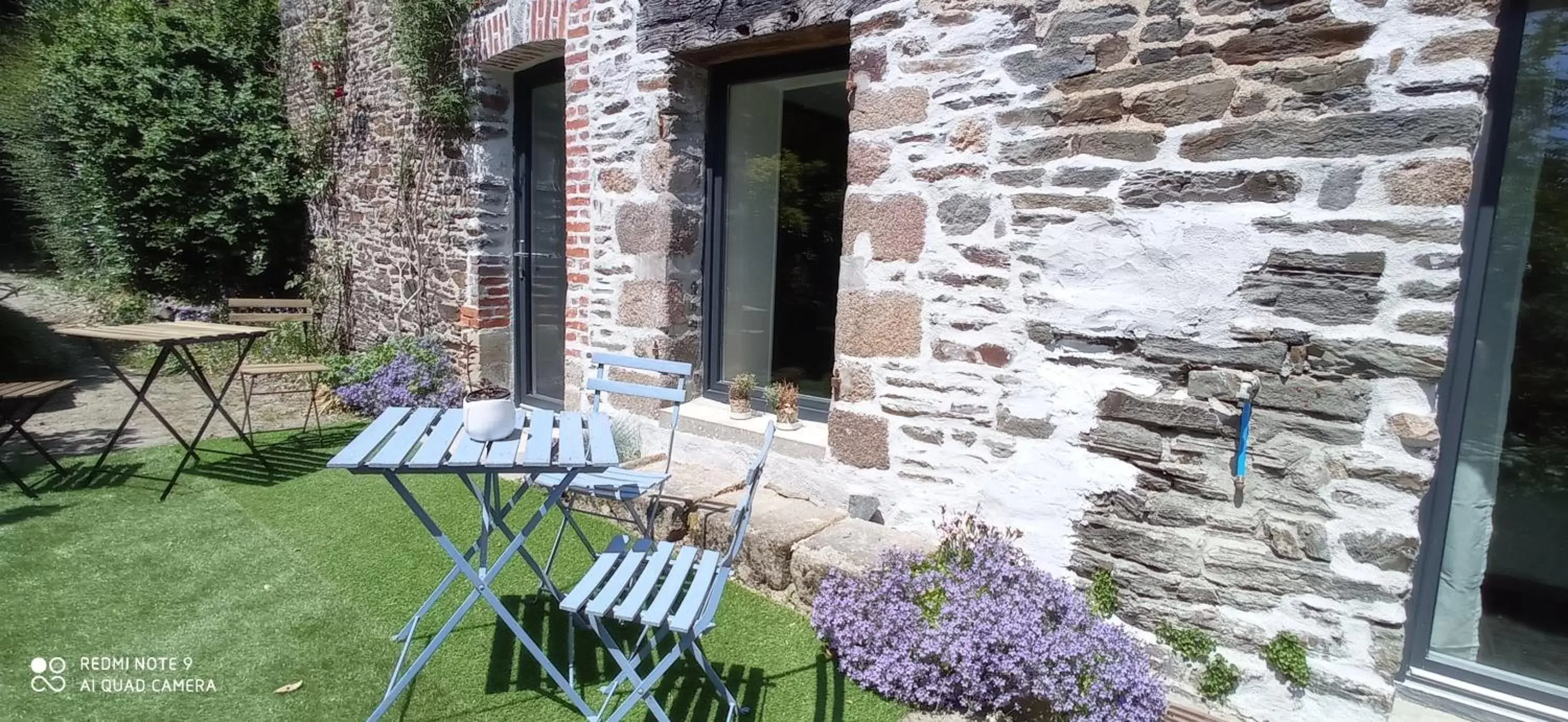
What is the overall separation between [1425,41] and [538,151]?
5.00 meters

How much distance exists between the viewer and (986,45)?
302cm

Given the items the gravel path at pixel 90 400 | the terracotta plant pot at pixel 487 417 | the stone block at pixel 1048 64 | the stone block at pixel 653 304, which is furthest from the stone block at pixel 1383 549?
the gravel path at pixel 90 400

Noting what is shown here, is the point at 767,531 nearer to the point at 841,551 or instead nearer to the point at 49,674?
the point at 841,551

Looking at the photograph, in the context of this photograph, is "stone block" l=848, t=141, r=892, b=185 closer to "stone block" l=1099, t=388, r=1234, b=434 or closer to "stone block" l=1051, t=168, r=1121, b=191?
"stone block" l=1051, t=168, r=1121, b=191

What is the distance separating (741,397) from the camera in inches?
167

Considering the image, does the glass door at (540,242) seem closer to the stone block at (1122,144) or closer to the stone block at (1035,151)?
the stone block at (1035,151)

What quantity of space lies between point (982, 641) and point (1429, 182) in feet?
6.23

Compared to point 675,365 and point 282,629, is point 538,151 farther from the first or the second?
point 282,629

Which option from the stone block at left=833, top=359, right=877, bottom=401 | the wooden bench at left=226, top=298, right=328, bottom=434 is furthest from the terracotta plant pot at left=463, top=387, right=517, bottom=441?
the wooden bench at left=226, top=298, right=328, bottom=434

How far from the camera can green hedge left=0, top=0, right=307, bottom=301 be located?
7730 millimetres

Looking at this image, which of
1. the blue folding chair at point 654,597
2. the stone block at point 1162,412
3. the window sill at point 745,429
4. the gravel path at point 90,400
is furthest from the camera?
the gravel path at point 90,400

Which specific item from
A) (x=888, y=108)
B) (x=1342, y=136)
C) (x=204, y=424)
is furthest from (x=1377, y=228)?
(x=204, y=424)

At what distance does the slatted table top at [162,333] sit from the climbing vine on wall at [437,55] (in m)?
2.04

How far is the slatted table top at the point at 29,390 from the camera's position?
3.82 m
